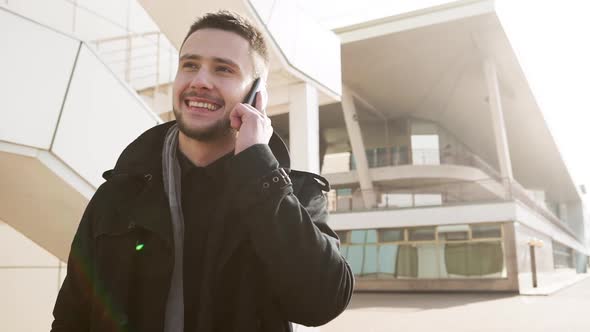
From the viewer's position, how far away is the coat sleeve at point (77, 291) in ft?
5.74

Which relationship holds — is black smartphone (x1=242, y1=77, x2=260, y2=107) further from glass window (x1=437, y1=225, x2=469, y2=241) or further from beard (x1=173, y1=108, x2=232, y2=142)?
glass window (x1=437, y1=225, x2=469, y2=241)

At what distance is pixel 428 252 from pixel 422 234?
33.6 inches

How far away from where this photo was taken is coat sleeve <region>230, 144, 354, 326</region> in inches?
57.2

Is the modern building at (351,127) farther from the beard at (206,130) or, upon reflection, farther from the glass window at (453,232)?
the beard at (206,130)

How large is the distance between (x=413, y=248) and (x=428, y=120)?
10730 millimetres

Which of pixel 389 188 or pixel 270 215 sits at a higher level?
pixel 389 188

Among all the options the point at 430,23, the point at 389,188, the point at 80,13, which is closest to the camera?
the point at 80,13

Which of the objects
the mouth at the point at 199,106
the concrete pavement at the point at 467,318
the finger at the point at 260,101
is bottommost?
the concrete pavement at the point at 467,318

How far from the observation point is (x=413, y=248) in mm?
23344

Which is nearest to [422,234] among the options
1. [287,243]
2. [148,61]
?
[148,61]

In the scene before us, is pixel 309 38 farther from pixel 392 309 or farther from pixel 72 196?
pixel 392 309

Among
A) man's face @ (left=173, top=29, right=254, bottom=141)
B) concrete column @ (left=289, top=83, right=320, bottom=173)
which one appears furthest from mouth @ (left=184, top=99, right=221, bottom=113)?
concrete column @ (left=289, top=83, right=320, bottom=173)

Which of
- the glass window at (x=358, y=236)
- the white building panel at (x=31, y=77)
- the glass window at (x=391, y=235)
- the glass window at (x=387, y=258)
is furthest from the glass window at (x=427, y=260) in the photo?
the white building panel at (x=31, y=77)

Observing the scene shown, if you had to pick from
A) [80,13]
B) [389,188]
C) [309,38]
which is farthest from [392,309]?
[389,188]
